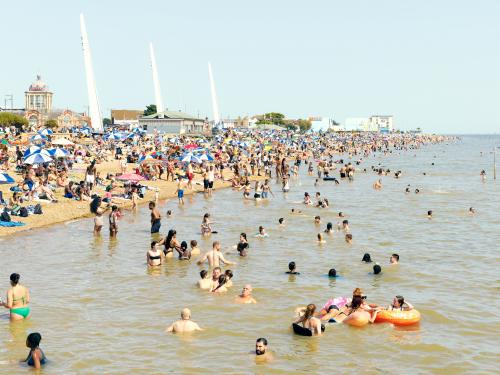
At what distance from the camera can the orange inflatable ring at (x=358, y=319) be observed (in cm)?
1404

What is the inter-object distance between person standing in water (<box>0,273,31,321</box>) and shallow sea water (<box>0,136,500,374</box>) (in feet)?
0.81

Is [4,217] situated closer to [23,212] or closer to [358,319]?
[23,212]

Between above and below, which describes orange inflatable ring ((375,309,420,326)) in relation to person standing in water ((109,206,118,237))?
below

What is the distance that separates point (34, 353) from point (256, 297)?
669 centimetres

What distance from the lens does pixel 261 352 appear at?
11961mm

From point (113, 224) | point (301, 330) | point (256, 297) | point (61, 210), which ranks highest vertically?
point (61, 210)

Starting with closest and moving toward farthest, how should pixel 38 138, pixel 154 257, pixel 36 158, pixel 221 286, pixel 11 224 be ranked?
pixel 221 286, pixel 154 257, pixel 11 224, pixel 36 158, pixel 38 138

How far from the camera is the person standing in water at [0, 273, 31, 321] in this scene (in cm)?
1310

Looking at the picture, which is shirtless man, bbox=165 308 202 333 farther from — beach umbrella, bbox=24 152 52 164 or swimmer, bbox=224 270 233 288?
beach umbrella, bbox=24 152 52 164

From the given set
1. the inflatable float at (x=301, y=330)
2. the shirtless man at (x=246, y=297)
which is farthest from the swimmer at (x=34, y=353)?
the shirtless man at (x=246, y=297)

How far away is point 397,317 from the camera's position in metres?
14.2

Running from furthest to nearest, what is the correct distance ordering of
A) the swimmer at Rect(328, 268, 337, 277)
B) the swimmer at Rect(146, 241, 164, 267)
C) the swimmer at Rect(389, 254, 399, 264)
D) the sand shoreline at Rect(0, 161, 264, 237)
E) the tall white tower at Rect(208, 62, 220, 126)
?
the tall white tower at Rect(208, 62, 220, 126), the sand shoreline at Rect(0, 161, 264, 237), the swimmer at Rect(389, 254, 399, 264), the swimmer at Rect(146, 241, 164, 267), the swimmer at Rect(328, 268, 337, 277)

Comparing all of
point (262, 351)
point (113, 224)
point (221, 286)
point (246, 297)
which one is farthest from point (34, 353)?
point (113, 224)

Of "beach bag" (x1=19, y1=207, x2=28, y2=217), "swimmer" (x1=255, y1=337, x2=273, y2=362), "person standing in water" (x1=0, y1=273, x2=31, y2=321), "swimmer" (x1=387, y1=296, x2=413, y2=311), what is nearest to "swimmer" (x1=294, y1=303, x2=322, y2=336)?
"swimmer" (x1=255, y1=337, x2=273, y2=362)
